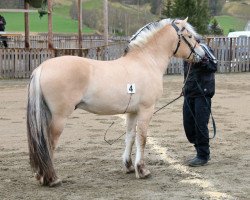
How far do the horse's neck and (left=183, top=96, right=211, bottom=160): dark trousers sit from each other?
82 cm

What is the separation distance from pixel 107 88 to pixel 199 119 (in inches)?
69.5

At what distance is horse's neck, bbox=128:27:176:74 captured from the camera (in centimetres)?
718

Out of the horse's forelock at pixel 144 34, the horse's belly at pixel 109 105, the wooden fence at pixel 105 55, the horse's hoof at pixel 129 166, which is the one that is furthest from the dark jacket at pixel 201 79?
the wooden fence at pixel 105 55

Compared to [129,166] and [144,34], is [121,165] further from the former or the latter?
[144,34]

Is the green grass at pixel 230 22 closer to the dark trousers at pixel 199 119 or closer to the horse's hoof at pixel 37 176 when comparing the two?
the dark trousers at pixel 199 119

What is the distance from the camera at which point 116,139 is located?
966 centimetres

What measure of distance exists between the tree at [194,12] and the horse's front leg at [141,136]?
3198 centimetres

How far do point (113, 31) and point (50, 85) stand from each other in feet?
170

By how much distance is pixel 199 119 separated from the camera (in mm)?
7754

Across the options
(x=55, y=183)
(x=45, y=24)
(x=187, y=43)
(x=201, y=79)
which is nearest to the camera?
(x=55, y=183)

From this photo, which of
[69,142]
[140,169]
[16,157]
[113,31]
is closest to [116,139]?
[69,142]

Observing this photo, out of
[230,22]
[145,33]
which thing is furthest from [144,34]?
[230,22]

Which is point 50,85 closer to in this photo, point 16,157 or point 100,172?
point 100,172

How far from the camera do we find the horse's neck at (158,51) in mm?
7180
